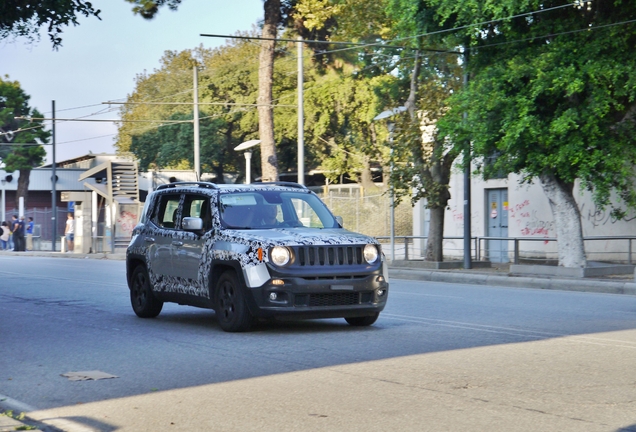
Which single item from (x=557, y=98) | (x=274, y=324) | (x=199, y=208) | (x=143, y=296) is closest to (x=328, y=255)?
(x=274, y=324)

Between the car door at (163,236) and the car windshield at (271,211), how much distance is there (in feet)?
3.49

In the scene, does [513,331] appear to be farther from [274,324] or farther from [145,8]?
[145,8]

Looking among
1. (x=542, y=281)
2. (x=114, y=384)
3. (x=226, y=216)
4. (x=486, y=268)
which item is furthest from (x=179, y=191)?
(x=486, y=268)

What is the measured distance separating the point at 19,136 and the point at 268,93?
33762 mm

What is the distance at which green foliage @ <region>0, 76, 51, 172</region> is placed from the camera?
207 ft

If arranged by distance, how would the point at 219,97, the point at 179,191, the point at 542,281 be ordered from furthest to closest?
the point at 219,97 → the point at 542,281 → the point at 179,191

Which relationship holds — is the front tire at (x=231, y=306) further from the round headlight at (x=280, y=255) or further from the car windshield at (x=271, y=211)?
the car windshield at (x=271, y=211)

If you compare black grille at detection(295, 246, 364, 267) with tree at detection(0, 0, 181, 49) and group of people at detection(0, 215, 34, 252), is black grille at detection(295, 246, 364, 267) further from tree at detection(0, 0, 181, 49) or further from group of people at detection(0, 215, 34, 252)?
group of people at detection(0, 215, 34, 252)

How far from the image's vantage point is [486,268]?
27.7 m

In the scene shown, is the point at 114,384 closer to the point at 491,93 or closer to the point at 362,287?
the point at 362,287

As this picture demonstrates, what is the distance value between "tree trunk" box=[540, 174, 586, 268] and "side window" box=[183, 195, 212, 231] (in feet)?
41.3

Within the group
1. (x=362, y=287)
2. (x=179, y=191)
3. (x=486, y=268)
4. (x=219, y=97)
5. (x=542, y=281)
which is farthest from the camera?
(x=219, y=97)

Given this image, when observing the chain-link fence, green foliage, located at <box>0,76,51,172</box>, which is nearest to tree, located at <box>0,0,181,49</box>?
the chain-link fence

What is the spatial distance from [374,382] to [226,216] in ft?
15.1
